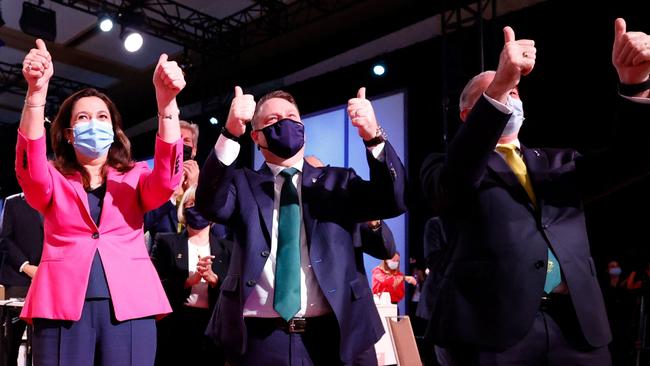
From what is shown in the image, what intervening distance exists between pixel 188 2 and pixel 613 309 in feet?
22.7

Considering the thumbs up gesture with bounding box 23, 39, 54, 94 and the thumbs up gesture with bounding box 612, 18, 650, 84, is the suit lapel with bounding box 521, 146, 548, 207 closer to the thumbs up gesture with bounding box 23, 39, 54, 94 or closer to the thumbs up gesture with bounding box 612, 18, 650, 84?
the thumbs up gesture with bounding box 612, 18, 650, 84

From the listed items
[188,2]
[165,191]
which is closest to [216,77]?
[188,2]

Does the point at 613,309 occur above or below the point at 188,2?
below

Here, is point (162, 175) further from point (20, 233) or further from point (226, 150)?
point (20, 233)

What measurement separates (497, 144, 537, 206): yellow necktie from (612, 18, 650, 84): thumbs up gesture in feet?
1.16

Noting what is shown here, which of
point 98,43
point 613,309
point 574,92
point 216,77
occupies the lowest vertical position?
point 613,309

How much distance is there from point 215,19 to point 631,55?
879cm

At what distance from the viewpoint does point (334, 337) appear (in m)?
2.09

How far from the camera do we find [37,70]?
2127 mm

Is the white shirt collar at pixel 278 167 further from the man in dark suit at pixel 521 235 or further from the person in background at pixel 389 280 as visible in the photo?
the person in background at pixel 389 280

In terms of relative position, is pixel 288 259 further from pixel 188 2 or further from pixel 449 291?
pixel 188 2

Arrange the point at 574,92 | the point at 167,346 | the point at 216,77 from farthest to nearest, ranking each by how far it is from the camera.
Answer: the point at 216,77 < the point at 574,92 < the point at 167,346

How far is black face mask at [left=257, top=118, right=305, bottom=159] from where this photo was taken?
227cm

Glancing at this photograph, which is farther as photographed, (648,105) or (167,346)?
(167,346)
